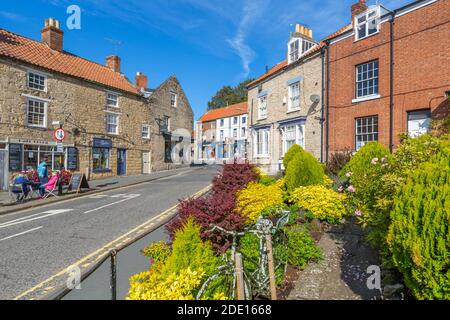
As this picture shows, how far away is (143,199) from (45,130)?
11162mm

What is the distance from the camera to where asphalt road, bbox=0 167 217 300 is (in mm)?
5117

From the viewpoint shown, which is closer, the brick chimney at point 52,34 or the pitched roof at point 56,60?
the pitched roof at point 56,60

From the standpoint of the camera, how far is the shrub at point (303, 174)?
847 cm

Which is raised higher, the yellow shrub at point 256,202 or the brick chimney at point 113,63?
the brick chimney at point 113,63

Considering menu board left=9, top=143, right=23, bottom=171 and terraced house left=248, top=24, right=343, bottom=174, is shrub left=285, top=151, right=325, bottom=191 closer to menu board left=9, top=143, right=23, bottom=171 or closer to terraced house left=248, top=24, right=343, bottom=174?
terraced house left=248, top=24, right=343, bottom=174

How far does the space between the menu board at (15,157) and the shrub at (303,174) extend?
17.2m

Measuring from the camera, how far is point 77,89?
845 inches

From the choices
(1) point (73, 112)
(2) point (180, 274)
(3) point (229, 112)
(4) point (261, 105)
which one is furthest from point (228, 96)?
(2) point (180, 274)

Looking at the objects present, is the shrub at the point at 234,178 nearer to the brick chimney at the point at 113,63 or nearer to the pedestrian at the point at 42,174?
the pedestrian at the point at 42,174

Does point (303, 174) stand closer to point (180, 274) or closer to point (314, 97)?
point (180, 274)

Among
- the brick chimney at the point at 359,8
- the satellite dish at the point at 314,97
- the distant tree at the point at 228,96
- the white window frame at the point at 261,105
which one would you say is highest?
the distant tree at the point at 228,96

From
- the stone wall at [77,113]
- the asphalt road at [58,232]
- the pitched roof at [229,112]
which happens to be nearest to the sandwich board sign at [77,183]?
the asphalt road at [58,232]

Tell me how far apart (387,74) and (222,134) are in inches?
1605
